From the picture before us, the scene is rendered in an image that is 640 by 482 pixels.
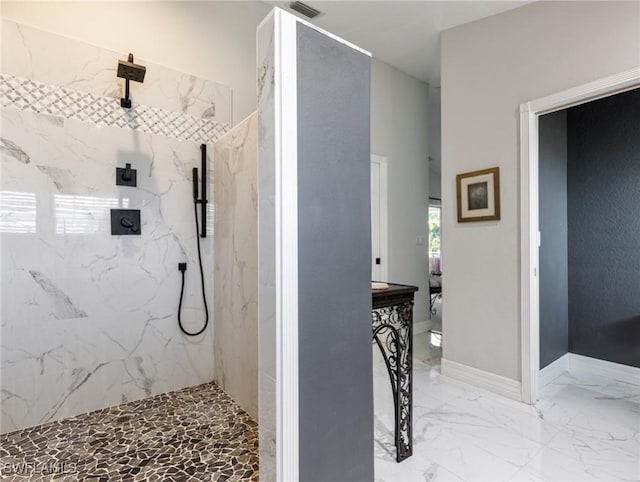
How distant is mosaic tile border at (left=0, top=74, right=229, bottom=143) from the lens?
198 cm

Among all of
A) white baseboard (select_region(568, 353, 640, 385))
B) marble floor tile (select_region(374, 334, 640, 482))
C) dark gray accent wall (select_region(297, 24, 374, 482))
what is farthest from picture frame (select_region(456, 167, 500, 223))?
dark gray accent wall (select_region(297, 24, 374, 482))

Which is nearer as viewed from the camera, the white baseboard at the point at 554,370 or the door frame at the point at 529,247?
the door frame at the point at 529,247

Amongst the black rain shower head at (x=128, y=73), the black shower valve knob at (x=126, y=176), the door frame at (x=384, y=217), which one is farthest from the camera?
the door frame at (x=384, y=217)

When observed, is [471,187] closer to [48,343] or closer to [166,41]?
[166,41]

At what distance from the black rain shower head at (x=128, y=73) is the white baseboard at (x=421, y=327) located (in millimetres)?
3591

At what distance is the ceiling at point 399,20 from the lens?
2736mm

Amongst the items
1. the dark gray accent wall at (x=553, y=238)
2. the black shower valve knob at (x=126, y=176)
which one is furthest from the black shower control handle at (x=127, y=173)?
the dark gray accent wall at (x=553, y=238)

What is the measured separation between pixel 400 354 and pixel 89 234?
1970mm

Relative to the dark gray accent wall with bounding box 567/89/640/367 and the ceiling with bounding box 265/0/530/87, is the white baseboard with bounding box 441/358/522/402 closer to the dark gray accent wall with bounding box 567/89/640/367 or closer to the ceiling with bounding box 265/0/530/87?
the dark gray accent wall with bounding box 567/89/640/367

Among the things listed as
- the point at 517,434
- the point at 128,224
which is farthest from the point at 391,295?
the point at 128,224

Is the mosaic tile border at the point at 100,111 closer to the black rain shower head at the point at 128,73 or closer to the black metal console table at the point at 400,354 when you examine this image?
the black rain shower head at the point at 128,73

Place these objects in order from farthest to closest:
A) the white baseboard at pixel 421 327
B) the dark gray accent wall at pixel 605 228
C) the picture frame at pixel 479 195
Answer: the white baseboard at pixel 421 327
the dark gray accent wall at pixel 605 228
the picture frame at pixel 479 195

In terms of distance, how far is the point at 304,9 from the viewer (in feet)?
9.41

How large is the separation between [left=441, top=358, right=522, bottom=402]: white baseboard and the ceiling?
2.74 metres
